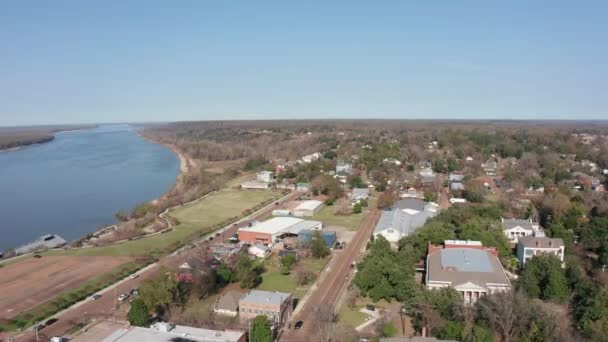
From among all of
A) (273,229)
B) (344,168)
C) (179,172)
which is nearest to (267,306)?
(273,229)

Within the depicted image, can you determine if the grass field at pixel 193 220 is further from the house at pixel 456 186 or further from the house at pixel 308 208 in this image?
the house at pixel 456 186

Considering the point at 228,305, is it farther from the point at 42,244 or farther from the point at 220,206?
the point at 220,206

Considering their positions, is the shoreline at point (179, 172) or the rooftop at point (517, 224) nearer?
the rooftop at point (517, 224)

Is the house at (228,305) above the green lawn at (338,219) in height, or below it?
above

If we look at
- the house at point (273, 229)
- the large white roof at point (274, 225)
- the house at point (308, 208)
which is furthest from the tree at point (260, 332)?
the house at point (308, 208)

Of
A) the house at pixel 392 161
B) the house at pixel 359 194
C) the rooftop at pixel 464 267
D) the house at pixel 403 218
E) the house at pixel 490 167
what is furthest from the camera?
the house at pixel 392 161

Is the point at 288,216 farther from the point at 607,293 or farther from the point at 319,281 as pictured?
the point at 607,293

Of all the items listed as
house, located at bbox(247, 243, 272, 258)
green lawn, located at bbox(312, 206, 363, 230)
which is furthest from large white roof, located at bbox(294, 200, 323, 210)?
house, located at bbox(247, 243, 272, 258)
